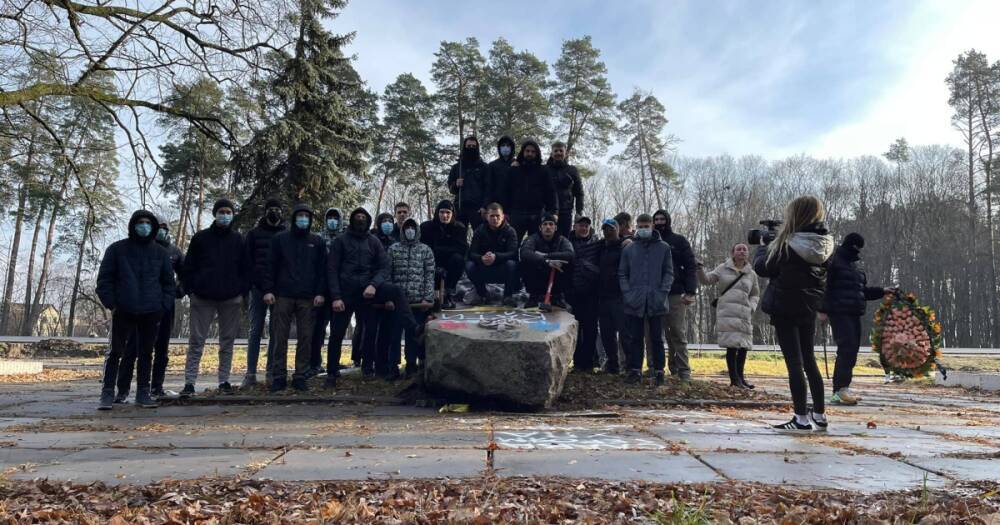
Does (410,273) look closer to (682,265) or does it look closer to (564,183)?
(564,183)

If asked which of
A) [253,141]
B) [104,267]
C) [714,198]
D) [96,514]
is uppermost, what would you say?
[714,198]

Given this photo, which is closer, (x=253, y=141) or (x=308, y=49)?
(x=253, y=141)

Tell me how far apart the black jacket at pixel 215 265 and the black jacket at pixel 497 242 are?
9.34 feet

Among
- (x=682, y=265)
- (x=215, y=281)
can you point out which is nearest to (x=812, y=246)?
(x=682, y=265)

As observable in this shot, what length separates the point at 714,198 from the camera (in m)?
42.8

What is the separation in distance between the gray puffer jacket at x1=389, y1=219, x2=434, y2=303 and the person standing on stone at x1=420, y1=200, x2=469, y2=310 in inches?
22.6

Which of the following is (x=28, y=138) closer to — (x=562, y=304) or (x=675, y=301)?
(x=562, y=304)

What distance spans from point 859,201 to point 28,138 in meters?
45.0

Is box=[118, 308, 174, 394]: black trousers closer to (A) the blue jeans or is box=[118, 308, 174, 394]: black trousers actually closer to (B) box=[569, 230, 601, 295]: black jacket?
(A) the blue jeans

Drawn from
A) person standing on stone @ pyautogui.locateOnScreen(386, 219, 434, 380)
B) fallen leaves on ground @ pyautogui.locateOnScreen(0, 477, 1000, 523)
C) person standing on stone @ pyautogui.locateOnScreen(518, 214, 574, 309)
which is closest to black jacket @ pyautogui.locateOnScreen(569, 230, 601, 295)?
person standing on stone @ pyautogui.locateOnScreen(518, 214, 574, 309)

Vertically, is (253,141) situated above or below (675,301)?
above

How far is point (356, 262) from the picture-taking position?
25.5ft

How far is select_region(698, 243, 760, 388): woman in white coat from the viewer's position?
8742 millimetres

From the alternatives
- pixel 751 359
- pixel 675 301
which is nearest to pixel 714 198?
pixel 751 359
